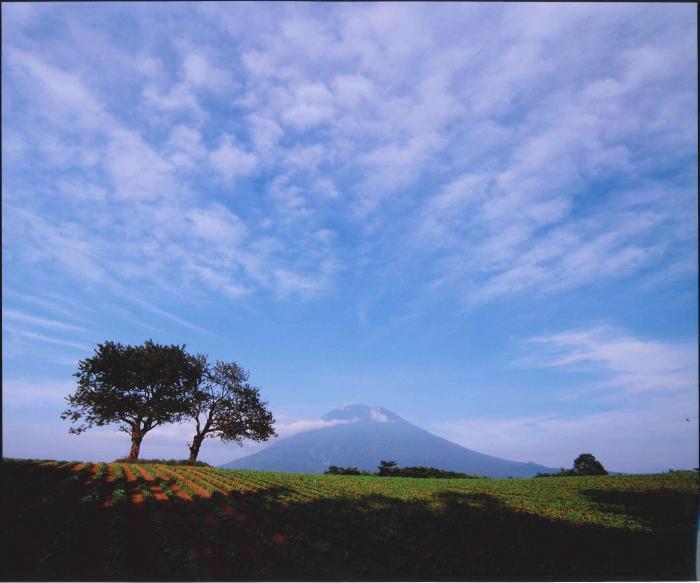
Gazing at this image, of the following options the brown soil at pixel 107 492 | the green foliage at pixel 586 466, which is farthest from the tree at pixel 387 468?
the brown soil at pixel 107 492

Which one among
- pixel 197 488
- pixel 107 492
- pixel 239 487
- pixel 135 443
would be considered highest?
pixel 107 492

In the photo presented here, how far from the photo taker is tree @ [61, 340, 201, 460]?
38.9m

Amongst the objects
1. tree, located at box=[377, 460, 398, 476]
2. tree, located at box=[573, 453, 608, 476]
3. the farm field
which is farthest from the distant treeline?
the farm field

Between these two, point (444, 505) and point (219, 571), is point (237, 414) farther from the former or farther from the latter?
point (219, 571)

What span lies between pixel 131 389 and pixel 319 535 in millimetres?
36777

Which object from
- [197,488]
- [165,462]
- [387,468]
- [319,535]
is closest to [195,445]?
[165,462]

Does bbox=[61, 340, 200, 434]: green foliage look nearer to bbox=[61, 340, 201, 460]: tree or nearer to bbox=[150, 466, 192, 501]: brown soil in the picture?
bbox=[61, 340, 201, 460]: tree

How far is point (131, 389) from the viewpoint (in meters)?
40.7

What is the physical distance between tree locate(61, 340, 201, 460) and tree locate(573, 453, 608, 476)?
4728cm

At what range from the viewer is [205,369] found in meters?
45.7

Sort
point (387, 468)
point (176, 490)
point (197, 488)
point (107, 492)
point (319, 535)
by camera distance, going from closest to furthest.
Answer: point (319, 535) → point (107, 492) → point (176, 490) → point (197, 488) → point (387, 468)

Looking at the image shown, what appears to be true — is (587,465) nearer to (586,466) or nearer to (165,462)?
(586,466)

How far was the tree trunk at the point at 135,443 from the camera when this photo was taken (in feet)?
125

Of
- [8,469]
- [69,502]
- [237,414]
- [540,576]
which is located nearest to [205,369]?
[237,414]
